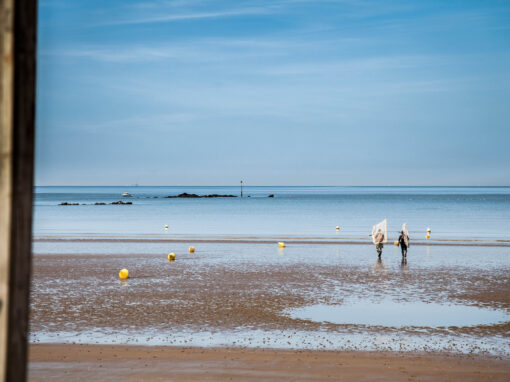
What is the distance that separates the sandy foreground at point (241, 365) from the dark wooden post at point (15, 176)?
29.1 ft

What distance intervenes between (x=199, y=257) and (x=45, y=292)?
12.1 meters

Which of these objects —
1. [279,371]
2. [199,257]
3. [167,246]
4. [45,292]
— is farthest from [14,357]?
[167,246]

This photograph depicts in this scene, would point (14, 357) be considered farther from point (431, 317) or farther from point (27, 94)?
point (431, 317)

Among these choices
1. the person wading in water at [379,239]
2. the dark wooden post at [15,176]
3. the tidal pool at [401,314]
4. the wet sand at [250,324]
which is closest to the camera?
the dark wooden post at [15,176]

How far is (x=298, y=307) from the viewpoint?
16750 mm

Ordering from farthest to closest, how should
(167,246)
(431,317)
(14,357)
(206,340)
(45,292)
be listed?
(167,246) < (45,292) < (431,317) < (206,340) < (14,357)

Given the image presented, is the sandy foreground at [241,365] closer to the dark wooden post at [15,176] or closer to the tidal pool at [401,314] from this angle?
the tidal pool at [401,314]

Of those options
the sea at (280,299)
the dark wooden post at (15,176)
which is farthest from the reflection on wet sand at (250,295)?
the dark wooden post at (15,176)

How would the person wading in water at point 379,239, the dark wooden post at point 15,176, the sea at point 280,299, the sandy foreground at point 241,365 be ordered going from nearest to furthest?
the dark wooden post at point 15,176 → the sandy foreground at point 241,365 → the sea at point 280,299 → the person wading in water at point 379,239

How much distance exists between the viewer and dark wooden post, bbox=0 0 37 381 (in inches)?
64.3

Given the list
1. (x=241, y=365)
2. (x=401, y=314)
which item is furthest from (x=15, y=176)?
(x=401, y=314)

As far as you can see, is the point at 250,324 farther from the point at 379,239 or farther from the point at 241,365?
the point at 379,239

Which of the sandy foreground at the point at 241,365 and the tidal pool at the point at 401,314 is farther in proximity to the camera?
the tidal pool at the point at 401,314

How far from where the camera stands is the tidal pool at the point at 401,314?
14828 mm
